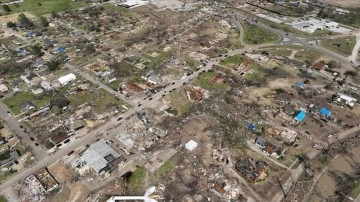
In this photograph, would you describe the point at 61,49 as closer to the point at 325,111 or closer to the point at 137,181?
the point at 137,181

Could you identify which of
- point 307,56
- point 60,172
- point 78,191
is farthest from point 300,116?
point 60,172

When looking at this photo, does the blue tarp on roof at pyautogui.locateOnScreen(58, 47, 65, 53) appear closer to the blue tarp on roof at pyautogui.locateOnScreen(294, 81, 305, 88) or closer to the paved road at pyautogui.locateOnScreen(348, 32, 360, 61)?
the blue tarp on roof at pyautogui.locateOnScreen(294, 81, 305, 88)

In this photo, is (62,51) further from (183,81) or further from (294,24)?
(294,24)

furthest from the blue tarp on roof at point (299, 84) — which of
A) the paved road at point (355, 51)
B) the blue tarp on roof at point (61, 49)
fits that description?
the blue tarp on roof at point (61, 49)

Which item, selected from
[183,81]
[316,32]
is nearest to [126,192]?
[183,81]

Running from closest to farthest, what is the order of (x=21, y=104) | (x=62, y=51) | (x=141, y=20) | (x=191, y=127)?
(x=191, y=127) < (x=21, y=104) < (x=62, y=51) < (x=141, y=20)

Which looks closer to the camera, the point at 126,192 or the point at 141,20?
the point at 126,192

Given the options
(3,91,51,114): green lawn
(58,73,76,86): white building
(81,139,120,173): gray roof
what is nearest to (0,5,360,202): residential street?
(3,91,51,114): green lawn
